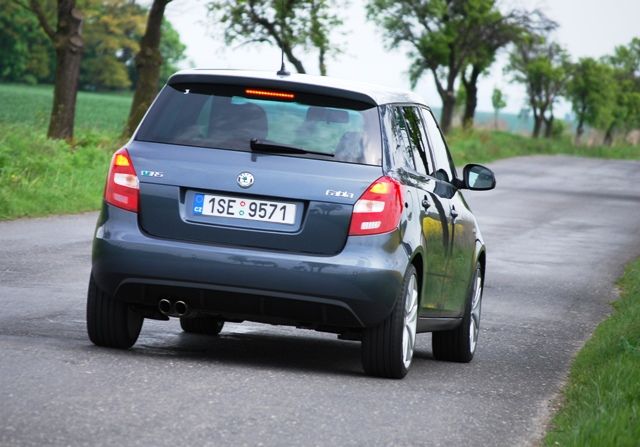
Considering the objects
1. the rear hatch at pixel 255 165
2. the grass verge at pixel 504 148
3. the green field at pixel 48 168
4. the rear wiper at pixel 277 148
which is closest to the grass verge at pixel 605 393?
the rear hatch at pixel 255 165

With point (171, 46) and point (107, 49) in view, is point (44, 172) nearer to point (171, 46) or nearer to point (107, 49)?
point (107, 49)

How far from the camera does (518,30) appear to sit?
83250 mm

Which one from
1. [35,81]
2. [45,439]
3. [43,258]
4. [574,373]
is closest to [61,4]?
[43,258]

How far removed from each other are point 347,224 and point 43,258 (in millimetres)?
7560

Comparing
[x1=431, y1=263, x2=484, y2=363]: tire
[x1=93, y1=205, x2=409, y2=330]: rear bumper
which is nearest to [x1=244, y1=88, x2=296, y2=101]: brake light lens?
[x1=93, y1=205, x2=409, y2=330]: rear bumper

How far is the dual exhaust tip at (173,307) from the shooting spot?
8018 millimetres

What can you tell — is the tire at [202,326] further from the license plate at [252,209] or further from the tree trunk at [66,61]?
the tree trunk at [66,61]

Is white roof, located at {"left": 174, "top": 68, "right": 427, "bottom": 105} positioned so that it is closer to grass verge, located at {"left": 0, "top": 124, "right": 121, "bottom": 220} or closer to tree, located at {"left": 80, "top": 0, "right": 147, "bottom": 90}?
grass verge, located at {"left": 0, "top": 124, "right": 121, "bottom": 220}

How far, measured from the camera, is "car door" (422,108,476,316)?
9.28 m

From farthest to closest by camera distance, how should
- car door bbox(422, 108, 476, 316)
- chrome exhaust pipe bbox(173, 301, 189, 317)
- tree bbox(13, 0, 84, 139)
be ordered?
tree bbox(13, 0, 84, 139)
car door bbox(422, 108, 476, 316)
chrome exhaust pipe bbox(173, 301, 189, 317)

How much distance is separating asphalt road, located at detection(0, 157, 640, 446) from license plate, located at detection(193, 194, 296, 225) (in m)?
0.80

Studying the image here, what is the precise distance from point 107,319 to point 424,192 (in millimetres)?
1892

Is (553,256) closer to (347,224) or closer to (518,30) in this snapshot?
(347,224)

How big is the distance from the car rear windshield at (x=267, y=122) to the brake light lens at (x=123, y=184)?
0.66ft
